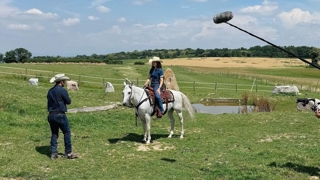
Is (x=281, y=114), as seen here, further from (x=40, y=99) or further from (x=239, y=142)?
(x=40, y=99)

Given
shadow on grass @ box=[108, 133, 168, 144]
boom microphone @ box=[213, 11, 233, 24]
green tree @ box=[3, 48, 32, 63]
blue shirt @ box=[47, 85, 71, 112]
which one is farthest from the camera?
green tree @ box=[3, 48, 32, 63]

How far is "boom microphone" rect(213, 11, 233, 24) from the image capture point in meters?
6.90

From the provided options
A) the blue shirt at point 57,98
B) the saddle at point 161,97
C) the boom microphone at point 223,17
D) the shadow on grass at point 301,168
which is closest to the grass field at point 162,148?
the shadow on grass at point 301,168

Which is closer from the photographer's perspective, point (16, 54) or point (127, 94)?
point (127, 94)

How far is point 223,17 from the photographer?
276 inches

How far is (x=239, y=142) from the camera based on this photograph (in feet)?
45.0

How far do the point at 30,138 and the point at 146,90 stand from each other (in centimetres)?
496

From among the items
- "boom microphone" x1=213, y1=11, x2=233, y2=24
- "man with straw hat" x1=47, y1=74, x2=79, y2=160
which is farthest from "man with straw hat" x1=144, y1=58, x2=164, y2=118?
"boom microphone" x1=213, y1=11, x2=233, y2=24

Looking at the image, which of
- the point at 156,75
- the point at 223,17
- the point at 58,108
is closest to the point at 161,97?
the point at 156,75

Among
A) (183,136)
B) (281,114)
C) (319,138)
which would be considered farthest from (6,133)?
(281,114)

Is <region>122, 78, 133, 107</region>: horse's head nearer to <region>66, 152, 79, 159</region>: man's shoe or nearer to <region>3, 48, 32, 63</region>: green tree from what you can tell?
<region>66, 152, 79, 159</region>: man's shoe

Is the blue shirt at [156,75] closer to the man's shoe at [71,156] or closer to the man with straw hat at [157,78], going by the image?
the man with straw hat at [157,78]

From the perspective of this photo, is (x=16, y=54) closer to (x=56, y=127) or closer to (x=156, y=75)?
(x=156, y=75)

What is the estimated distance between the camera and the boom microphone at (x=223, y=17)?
22.6ft
